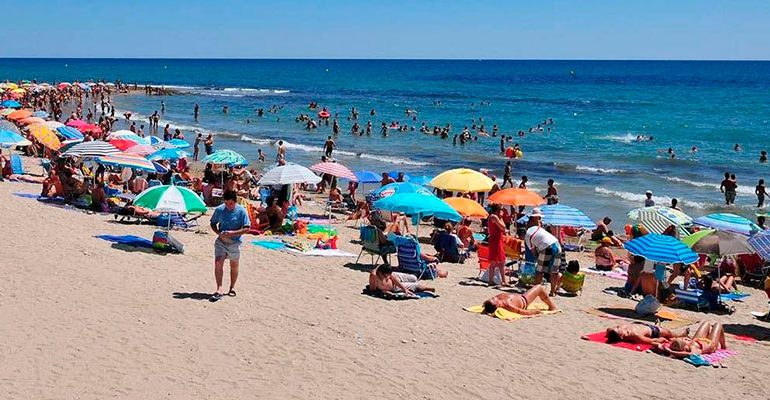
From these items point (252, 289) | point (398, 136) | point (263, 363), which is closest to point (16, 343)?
point (263, 363)

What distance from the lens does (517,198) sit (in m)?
14.6

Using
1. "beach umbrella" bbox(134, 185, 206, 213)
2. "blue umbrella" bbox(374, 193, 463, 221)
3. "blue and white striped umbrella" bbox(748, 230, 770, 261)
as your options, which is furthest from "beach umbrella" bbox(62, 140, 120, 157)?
"blue and white striped umbrella" bbox(748, 230, 770, 261)

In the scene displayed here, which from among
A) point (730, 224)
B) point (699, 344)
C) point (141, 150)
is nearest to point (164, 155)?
point (141, 150)

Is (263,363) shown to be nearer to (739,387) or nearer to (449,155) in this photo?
(739,387)

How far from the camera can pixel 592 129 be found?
45.4 m

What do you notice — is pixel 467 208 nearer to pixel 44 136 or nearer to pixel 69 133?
pixel 44 136

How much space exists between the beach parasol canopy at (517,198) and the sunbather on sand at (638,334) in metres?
5.32

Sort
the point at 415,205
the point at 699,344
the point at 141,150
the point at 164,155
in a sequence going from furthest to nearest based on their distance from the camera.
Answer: the point at 141,150 < the point at 164,155 < the point at 415,205 < the point at 699,344

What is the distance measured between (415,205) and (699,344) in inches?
182

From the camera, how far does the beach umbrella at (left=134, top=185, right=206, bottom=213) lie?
11750mm

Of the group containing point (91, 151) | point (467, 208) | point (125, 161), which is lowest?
point (467, 208)

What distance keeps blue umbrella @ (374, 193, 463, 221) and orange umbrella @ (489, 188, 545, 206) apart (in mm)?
2347

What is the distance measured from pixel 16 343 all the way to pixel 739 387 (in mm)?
6872

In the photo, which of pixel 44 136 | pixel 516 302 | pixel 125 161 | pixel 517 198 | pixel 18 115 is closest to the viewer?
pixel 516 302
